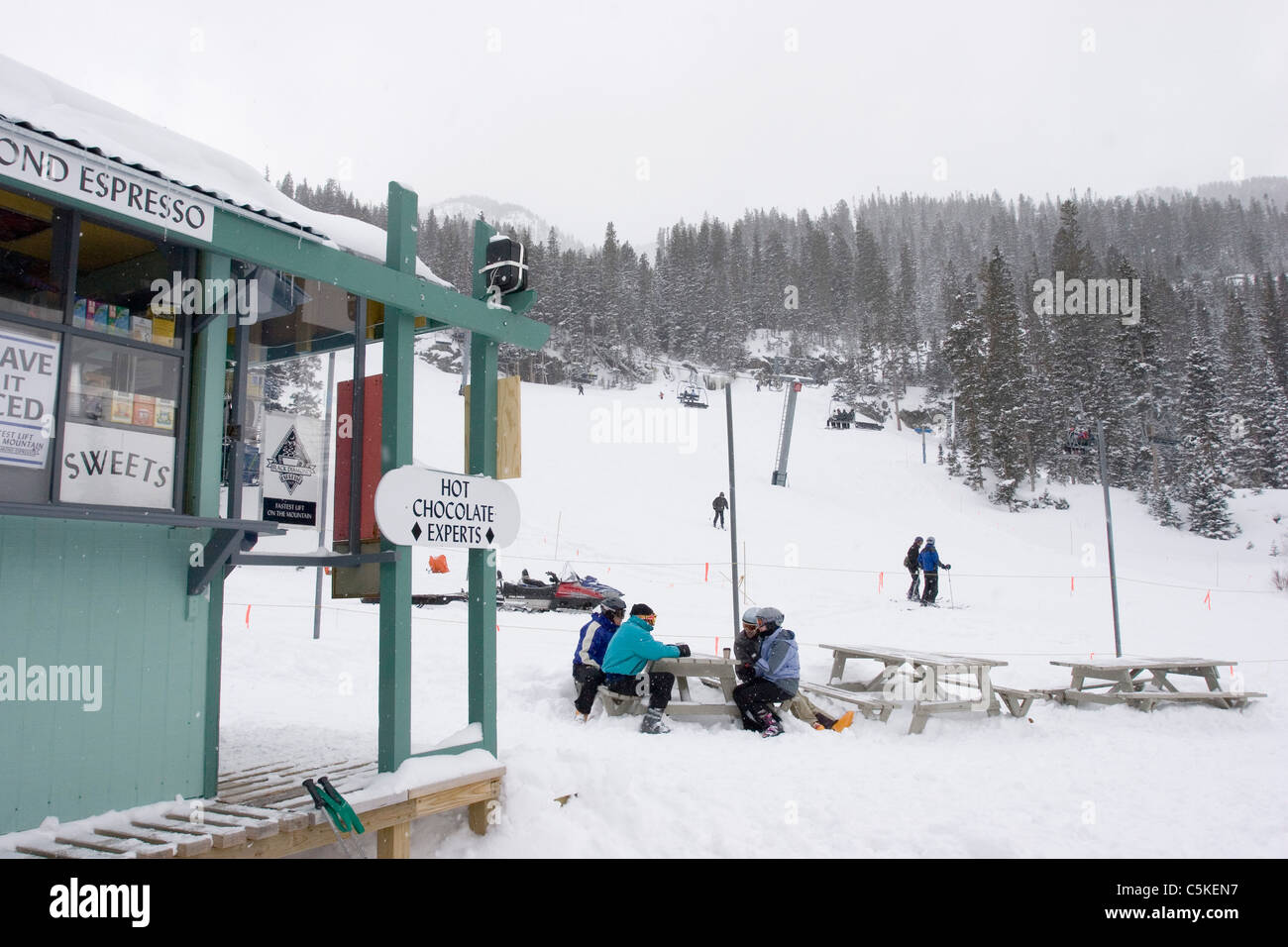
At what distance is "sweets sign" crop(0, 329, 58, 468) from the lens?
409 centimetres

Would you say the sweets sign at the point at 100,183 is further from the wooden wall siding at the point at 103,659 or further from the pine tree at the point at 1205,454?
the pine tree at the point at 1205,454

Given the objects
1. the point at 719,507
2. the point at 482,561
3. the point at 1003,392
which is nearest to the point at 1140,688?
A: the point at 482,561

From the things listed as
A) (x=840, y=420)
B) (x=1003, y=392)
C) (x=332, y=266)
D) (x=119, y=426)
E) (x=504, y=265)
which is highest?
(x=840, y=420)

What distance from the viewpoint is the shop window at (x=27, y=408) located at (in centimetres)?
409

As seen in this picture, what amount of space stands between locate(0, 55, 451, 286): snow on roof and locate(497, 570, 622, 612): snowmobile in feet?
40.8

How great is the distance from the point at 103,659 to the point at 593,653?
534 cm

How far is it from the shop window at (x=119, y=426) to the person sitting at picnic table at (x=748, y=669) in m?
5.75

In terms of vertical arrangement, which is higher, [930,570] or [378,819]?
[930,570]

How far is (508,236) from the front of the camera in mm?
6348

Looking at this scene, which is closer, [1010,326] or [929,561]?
[929,561]

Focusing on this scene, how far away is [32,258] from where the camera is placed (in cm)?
461

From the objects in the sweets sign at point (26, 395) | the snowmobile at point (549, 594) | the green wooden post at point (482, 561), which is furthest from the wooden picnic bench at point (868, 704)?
the snowmobile at point (549, 594)

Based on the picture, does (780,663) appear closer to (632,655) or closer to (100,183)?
(632,655)

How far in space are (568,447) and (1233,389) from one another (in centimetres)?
4361
